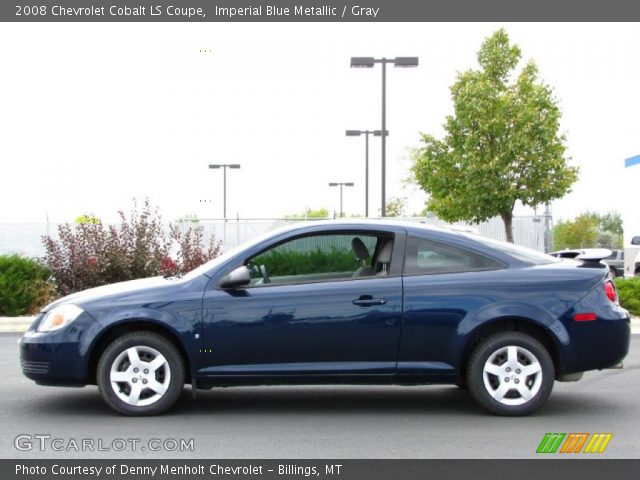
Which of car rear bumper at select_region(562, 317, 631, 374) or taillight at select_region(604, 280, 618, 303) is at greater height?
taillight at select_region(604, 280, 618, 303)

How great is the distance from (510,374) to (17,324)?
9.80 metres

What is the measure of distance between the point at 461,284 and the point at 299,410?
177cm

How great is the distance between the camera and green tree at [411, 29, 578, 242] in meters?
27.9

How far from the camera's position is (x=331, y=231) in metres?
6.71

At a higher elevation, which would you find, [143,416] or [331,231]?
[331,231]

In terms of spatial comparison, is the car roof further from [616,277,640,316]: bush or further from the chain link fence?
the chain link fence

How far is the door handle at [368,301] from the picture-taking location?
6359 mm

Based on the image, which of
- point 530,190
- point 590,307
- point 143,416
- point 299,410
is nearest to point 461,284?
point 590,307

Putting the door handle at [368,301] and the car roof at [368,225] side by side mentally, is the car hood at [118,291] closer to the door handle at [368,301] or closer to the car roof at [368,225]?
the car roof at [368,225]

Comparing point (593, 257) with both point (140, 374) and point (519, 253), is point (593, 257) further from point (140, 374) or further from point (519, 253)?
point (140, 374)

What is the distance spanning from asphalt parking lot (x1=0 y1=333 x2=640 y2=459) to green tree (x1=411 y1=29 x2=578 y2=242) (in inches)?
806

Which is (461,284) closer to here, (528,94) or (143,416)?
(143,416)
